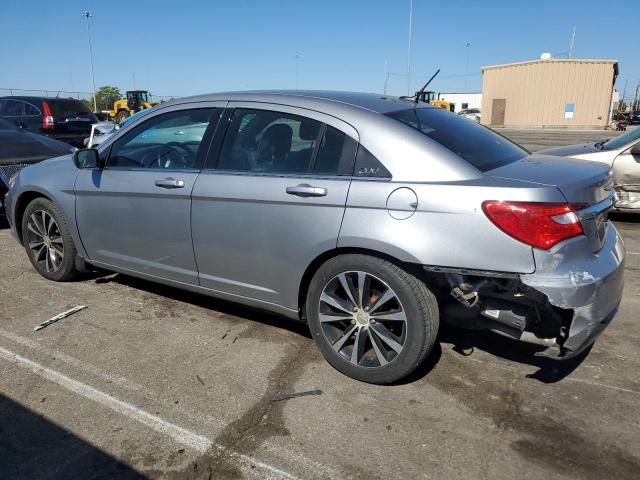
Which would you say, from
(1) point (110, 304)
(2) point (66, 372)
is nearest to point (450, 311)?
(2) point (66, 372)

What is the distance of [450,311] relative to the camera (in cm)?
300

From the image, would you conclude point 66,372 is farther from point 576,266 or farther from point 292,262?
point 576,266

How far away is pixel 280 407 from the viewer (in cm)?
289

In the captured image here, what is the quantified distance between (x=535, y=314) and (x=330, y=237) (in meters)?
1.18

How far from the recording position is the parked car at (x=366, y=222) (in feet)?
8.75

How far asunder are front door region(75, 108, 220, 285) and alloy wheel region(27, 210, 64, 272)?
46cm

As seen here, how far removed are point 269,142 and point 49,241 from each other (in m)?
2.56

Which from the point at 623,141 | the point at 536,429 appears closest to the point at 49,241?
the point at 536,429

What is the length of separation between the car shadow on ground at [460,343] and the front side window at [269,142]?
4.05 feet

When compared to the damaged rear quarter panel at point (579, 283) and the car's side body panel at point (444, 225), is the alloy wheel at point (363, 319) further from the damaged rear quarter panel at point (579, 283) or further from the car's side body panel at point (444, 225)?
the damaged rear quarter panel at point (579, 283)

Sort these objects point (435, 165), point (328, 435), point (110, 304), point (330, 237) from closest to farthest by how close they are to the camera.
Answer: point (328, 435) → point (435, 165) → point (330, 237) → point (110, 304)

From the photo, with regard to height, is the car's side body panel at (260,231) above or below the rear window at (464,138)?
below

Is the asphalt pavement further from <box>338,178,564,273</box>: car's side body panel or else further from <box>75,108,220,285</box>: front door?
<box>338,178,564,273</box>: car's side body panel

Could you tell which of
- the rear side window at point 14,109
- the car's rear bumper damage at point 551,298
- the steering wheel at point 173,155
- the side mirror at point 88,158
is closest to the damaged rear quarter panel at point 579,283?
the car's rear bumper damage at point 551,298
